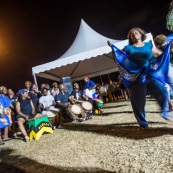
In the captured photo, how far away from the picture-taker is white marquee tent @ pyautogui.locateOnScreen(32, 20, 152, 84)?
11508 millimetres

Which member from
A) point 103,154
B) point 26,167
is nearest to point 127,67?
point 103,154

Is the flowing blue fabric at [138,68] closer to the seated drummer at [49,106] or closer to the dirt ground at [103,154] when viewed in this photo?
the dirt ground at [103,154]

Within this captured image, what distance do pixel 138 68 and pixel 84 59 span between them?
7180mm

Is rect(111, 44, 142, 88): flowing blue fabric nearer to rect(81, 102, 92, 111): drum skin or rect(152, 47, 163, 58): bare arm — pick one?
rect(152, 47, 163, 58): bare arm

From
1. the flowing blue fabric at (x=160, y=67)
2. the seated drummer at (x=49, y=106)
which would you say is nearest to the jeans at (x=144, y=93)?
the flowing blue fabric at (x=160, y=67)

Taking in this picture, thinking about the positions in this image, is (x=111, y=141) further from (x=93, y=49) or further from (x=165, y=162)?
(x=93, y=49)

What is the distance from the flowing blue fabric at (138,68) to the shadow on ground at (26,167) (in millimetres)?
2045

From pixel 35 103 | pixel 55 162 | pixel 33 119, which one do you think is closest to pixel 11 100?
pixel 35 103

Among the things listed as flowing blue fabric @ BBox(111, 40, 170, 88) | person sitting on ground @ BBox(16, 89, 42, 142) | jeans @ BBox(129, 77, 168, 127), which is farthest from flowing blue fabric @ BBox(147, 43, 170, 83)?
person sitting on ground @ BBox(16, 89, 42, 142)

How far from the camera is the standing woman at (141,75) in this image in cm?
433

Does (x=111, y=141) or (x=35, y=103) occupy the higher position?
(x=35, y=103)

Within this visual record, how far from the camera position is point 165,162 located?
9.73ft

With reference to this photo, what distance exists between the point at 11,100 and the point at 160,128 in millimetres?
6056

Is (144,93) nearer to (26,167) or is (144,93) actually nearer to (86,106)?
(26,167)
